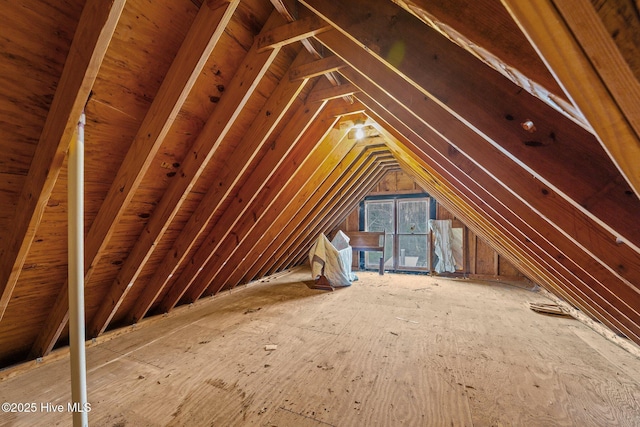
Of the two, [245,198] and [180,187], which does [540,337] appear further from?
[180,187]

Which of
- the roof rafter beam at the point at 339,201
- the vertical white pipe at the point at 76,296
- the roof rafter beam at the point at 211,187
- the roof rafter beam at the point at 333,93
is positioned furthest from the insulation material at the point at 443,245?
the vertical white pipe at the point at 76,296

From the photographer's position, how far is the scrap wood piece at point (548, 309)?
11.3ft

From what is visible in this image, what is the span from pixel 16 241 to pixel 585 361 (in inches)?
173

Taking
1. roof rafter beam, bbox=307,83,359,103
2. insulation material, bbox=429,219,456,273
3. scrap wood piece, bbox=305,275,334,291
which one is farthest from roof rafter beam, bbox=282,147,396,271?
roof rafter beam, bbox=307,83,359,103

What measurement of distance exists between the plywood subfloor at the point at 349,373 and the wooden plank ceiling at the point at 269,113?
0.56 meters

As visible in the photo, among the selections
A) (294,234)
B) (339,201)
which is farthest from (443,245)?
(294,234)

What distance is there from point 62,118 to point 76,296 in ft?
2.72

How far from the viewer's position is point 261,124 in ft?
6.65

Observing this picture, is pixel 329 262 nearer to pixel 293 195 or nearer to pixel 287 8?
pixel 293 195

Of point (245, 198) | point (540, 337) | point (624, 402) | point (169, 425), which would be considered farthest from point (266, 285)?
point (624, 402)

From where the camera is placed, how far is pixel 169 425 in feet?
4.85

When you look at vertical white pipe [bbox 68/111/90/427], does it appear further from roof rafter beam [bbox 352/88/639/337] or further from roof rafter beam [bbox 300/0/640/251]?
roof rafter beam [bbox 352/88/639/337]

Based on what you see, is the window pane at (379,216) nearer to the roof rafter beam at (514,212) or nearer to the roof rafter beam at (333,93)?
the roof rafter beam at (514,212)

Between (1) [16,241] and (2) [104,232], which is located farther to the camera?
(2) [104,232]
